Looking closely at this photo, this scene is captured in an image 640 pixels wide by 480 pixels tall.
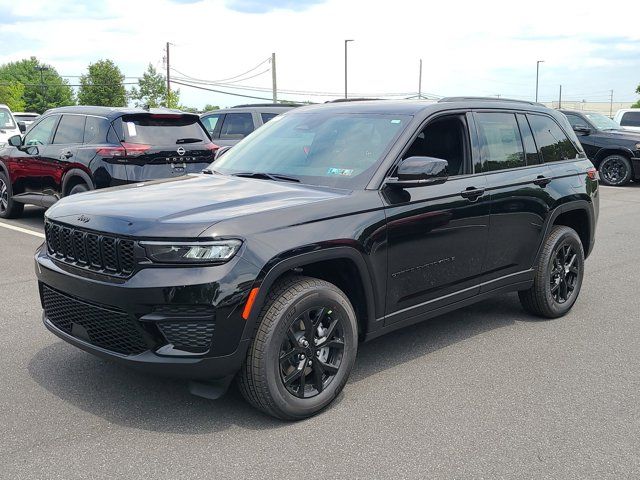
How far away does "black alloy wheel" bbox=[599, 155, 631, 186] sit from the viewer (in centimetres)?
1732

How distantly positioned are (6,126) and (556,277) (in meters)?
15.4

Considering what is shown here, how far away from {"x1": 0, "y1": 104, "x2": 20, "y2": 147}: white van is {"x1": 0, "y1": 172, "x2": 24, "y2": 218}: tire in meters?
6.35

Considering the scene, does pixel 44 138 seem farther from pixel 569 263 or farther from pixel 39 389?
pixel 569 263

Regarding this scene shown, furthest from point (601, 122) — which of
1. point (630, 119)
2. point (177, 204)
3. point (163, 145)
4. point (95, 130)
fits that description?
point (177, 204)

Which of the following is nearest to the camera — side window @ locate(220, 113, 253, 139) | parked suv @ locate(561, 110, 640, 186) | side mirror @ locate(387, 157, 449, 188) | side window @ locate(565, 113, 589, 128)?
side mirror @ locate(387, 157, 449, 188)

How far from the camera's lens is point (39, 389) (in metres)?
4.14

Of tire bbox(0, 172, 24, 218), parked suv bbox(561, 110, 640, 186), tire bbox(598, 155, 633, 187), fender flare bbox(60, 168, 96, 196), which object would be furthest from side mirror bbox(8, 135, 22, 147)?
tire bbox(598, 155, 633, 187)

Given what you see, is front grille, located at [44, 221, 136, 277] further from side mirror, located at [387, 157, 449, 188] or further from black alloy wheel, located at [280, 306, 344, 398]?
side mirror, located at [387, 157, 449, 188]

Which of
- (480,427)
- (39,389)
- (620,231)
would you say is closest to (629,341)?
(480,427)

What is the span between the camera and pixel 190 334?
11.3 feet

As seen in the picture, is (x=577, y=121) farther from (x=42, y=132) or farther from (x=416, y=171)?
(x=416, y=171)

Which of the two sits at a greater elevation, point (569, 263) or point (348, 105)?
point (348, 105)

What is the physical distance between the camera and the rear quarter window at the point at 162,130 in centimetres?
908

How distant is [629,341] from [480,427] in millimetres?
2117
